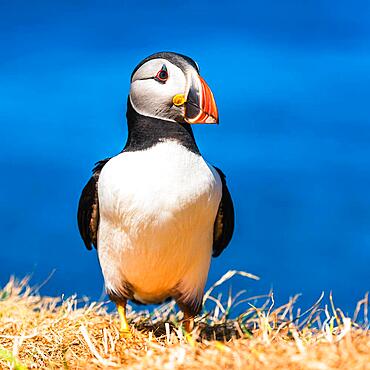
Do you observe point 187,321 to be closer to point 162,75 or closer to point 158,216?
point 158,216

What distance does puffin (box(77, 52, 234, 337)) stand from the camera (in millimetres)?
4270

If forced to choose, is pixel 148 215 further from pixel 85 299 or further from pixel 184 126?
pixel 85 299

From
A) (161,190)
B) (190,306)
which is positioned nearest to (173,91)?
(161,190)

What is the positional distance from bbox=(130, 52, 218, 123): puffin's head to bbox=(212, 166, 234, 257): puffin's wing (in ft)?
1.81

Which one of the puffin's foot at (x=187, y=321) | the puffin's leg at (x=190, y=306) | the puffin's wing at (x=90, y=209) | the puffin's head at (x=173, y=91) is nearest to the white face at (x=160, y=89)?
the puffin's head at (x=173, y=91)

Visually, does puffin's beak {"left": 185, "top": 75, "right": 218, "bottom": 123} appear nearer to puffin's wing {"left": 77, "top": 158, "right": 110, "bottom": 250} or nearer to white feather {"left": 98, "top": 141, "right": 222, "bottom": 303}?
white feather {"left": 98, "top": 141, "right": 222, "bottom": 303}

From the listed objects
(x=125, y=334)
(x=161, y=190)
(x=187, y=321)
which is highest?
(x=161, y=190)

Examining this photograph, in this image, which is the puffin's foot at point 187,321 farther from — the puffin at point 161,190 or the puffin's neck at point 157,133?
the puffin's neck at point 157,133

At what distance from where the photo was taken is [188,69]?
4.32 m

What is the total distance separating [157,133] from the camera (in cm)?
434

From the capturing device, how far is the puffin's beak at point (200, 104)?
4.27 meters

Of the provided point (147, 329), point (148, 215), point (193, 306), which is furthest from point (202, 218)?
point (147, 329)

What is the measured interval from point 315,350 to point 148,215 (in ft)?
5.19

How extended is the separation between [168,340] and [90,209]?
3.33ft
